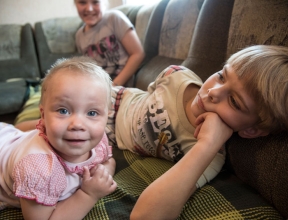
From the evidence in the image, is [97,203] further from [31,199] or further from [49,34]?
[49,34]

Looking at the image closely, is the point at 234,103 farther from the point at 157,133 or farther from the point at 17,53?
the point at 17,53

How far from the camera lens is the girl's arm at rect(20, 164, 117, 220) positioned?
0.66m

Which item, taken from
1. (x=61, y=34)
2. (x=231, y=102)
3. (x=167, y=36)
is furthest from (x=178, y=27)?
(x=61, y=34)

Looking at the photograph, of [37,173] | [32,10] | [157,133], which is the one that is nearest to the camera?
[37,173]

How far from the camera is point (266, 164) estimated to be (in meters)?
0.75

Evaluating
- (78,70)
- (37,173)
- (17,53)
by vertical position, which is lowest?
(17,53)

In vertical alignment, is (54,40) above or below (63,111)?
below

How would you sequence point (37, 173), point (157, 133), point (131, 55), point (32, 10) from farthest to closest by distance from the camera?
point (32, 10)
point (131, 55)
point (157, 133)
point (37, 173)

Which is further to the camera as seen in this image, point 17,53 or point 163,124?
point 17,53

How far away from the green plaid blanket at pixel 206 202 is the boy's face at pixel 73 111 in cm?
20

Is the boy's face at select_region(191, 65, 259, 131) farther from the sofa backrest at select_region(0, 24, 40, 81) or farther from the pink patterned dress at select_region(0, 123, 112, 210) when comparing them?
the sofa backrest at select_region(0, 24, 40, 81)

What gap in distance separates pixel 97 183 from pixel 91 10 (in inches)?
63.0

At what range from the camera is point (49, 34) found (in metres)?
2.95

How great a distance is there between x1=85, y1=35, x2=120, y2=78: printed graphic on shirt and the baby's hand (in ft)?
4.48
